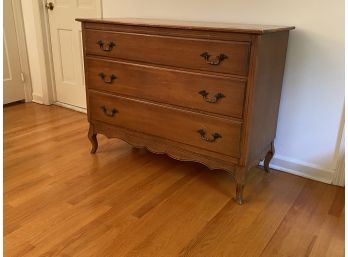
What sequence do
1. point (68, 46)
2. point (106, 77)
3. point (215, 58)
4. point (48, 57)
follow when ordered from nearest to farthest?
point (215, 58) < point (106, 77) < point (68, 46) < point (48, 57)

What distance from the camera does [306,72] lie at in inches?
76.7

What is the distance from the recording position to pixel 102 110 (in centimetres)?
221

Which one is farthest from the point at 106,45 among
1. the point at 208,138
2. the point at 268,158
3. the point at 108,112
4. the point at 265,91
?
the point at 268,158

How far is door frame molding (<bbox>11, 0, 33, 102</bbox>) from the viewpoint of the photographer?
319 cm

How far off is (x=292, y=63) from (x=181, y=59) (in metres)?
0.68

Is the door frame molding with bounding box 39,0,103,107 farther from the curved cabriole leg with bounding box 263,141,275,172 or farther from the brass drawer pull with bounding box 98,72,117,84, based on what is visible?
the curved cabriole leg with bounding box 263,141,275,172

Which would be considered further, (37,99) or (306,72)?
(37,99)

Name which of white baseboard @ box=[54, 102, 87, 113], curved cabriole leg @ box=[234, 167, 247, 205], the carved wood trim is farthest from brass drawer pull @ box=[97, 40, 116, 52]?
white baseboard @ box=[54, 102, 87, 113]

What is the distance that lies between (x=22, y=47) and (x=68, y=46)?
0.56 metres

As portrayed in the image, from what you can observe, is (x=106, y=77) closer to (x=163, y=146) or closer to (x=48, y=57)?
(x=163, y=146)

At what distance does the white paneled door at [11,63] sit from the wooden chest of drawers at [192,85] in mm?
1544

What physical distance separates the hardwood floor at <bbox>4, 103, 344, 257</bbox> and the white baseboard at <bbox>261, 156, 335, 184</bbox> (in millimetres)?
49

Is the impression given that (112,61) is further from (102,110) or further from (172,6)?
(172,6)

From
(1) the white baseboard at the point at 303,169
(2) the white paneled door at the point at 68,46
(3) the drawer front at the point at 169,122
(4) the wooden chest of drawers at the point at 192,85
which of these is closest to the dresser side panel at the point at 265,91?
(4) the wooden chest of drawers at the point at 192,85
